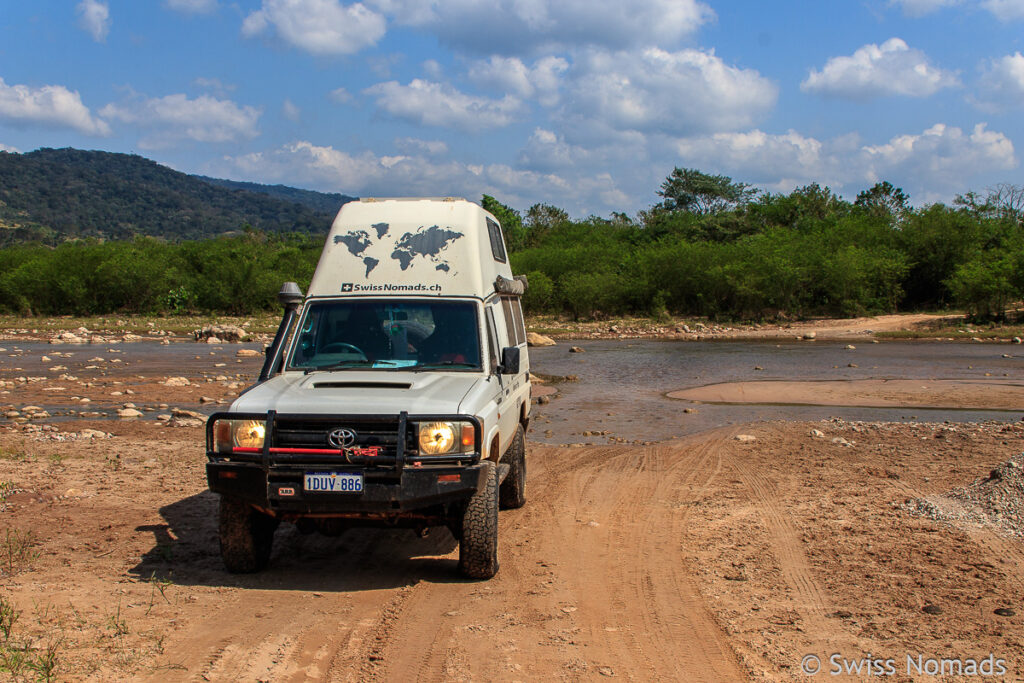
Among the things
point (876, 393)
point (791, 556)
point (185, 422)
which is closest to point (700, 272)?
point (876, 393)

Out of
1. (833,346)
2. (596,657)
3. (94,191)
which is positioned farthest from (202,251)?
(94,191)

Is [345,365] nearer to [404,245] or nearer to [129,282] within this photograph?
[404,245]

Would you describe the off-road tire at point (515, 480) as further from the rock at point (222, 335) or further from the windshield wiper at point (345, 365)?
the rock at point (222, 335)

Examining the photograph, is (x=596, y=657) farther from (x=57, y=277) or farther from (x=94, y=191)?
(x=94, y=191)

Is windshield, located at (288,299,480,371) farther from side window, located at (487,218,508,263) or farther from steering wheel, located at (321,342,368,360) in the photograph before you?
side window, located at (487,218,508,263)

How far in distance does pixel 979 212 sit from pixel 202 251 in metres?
47.9

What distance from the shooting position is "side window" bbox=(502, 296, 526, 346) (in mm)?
8156

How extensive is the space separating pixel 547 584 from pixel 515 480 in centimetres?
219

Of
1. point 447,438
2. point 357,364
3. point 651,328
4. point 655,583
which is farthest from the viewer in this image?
point 651,328

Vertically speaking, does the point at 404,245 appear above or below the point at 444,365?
above

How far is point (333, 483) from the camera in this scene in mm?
5434

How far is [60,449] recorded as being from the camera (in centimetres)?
1073

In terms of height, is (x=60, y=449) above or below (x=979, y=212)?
below

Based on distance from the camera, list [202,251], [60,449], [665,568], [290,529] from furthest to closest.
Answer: [202,251], [60,449], [290,529], [665,568]
